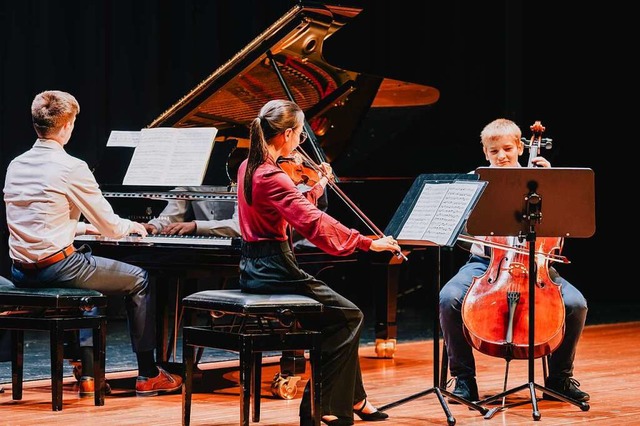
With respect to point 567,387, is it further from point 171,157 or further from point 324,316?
point 171,157

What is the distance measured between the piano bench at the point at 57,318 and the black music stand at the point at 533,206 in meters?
1.58

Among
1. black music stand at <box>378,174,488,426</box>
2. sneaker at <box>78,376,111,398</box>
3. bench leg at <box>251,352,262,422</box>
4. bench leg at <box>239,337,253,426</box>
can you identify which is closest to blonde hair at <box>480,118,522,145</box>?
black music stand at <box>378,174,488,426</box>

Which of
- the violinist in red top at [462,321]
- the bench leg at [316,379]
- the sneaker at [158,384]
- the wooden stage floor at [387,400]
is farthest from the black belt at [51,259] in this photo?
the violinist in red top at [462,321]

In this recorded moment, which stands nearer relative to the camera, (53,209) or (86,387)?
(53,209)

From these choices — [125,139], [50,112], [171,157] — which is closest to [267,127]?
[50,112]

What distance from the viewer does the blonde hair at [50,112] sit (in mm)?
4543

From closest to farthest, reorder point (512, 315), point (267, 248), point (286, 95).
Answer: point (267, 248) < point (512, 315) < point (286, 95)

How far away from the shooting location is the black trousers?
13.3ft

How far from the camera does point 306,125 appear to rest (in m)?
5.12

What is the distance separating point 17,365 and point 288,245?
1.49 m

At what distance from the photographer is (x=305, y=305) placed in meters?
3.97

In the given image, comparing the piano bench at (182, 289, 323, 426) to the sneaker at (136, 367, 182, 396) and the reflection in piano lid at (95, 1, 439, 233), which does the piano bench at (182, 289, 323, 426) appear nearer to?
the sneaker at (136, 367, 182, 396)

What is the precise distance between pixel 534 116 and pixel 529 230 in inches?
178

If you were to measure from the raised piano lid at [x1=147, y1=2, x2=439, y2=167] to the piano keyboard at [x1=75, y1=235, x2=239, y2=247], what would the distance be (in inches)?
27.9
